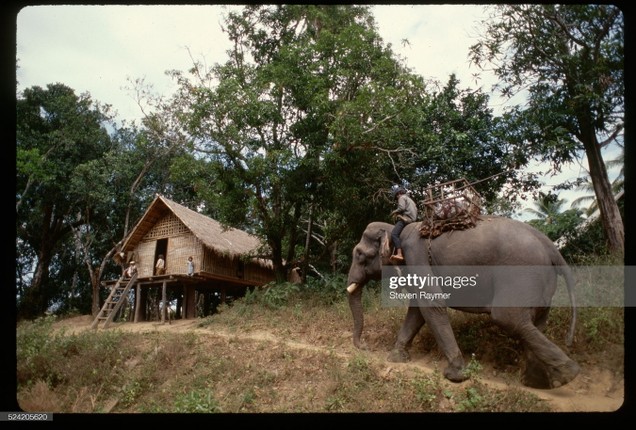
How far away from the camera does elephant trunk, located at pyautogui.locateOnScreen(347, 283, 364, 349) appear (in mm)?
6512

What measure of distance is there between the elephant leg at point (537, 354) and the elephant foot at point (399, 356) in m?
1.59

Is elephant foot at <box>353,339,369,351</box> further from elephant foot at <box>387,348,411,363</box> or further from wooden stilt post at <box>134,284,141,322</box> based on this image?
wooden stilt post at <box>134,284,141,322</box>

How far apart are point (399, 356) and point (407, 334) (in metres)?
0.33

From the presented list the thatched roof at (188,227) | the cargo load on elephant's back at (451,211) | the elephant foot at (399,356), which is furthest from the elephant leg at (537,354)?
the thatched roof at (188,227)

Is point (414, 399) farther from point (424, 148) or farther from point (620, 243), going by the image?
point (424, 148)

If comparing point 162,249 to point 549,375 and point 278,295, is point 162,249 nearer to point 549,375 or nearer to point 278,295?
point 278,295

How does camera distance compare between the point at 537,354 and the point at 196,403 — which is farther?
the point at 196,403

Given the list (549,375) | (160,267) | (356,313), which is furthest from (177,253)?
(549,375)

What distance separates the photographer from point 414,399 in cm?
482

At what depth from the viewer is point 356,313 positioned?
6.57 metres

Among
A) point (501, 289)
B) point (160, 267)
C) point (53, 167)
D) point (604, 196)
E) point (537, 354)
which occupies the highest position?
point (53, 167)

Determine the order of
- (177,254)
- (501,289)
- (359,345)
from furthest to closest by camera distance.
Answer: (177,254) < (359,345) < (501,289)

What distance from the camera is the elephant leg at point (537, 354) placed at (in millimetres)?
4508

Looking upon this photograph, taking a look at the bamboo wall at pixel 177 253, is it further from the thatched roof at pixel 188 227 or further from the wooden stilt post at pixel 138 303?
the wooden stilt post at pixel 138 303
